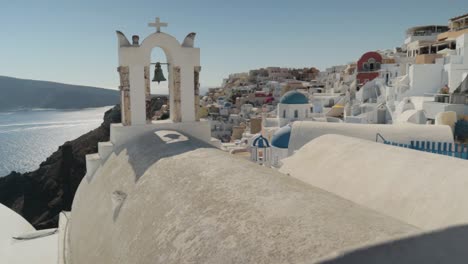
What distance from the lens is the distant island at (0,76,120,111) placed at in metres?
140

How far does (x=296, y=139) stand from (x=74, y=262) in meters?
9.53

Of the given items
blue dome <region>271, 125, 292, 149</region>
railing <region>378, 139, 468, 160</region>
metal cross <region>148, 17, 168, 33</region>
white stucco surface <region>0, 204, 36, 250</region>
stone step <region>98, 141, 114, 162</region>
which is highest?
metal cross <region>148, 17, 168, 33</region>

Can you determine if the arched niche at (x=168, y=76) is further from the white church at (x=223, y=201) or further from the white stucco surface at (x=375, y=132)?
the white stucco surface at (x=375, y=132)

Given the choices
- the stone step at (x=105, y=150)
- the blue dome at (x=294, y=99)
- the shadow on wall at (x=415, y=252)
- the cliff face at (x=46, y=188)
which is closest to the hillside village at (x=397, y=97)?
the blue dome at (x=294, y=99)

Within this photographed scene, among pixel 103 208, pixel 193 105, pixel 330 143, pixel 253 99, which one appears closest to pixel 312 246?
pixel 103 208

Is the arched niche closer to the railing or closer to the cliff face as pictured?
the railing

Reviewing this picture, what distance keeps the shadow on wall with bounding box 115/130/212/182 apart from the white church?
0.08ft

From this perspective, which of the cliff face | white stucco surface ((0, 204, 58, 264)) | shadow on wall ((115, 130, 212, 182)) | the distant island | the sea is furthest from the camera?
the distant island

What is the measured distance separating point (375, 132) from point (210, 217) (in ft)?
33.7

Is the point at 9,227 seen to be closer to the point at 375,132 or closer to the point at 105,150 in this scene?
the point at 105,150

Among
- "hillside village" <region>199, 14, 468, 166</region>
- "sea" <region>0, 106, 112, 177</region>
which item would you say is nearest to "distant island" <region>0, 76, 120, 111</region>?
"sea" <region>0, 106, 112, 177</region>

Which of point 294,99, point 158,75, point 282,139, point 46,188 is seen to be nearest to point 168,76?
point 158,75

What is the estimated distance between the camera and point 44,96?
491 ft

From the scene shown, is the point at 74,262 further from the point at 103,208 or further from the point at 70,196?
the point at 70,196
